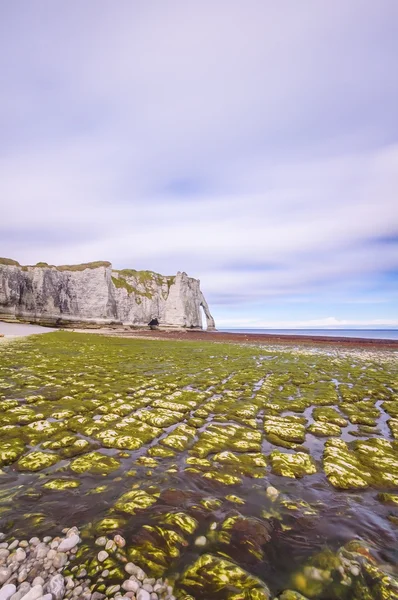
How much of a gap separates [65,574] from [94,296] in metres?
121

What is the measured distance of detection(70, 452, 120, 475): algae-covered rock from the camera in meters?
7.27

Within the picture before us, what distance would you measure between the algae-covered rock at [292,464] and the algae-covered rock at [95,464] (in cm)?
459

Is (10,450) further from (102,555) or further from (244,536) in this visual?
(244,536)

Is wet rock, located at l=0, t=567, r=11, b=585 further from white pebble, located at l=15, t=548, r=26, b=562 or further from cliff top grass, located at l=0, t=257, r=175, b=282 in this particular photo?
cliff top grass, located at l=0, t=257, r=175, b=282

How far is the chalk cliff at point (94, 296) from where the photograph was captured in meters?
96.9

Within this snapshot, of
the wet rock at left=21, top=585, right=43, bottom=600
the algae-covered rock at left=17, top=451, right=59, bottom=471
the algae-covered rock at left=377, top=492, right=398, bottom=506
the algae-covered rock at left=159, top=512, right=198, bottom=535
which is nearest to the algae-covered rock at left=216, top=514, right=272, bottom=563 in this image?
the algae-covered rock at left=159, top=512, right=198, bottom=535

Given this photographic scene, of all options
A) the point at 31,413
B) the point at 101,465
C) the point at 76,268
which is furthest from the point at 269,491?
the point at 76,268

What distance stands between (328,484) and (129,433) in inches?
253

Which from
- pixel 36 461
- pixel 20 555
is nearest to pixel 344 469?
pixel 20 555

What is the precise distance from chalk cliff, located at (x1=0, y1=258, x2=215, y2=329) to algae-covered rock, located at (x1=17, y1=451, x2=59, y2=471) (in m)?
102

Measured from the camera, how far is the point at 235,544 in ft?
16.0

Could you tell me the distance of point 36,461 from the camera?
7.53 metres

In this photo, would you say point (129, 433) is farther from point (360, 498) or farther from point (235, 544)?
point (360, 498)

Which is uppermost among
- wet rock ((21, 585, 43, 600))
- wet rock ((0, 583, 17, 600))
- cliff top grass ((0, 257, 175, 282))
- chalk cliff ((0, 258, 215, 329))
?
cliff top grass ((0, 257, 175, 282))
